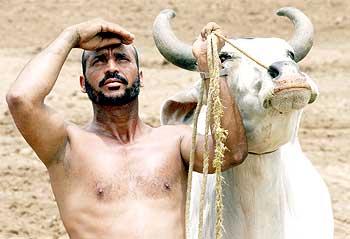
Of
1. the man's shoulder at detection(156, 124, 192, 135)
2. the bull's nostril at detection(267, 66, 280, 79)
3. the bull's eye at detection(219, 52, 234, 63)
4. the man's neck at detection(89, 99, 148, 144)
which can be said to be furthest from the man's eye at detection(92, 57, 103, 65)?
the bull's nostril at detection(267, 66, 280, 79)

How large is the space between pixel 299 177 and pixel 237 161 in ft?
2.33

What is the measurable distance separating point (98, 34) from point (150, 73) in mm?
7454

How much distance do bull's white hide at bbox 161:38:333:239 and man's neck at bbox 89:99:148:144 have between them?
420mm

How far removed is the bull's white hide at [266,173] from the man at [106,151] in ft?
0.71

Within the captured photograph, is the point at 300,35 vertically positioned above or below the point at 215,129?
above

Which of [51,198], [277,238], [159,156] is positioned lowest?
[51,198]

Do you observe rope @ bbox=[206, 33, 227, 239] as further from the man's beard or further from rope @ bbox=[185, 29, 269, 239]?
the man's beard

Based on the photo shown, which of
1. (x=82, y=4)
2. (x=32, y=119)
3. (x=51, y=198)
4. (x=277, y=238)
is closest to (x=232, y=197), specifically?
(x=277, y=238)

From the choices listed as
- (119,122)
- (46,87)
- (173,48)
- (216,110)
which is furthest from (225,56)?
(46,87)

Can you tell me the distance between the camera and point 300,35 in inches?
248

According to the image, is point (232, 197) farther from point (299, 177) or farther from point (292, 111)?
point (292, 111)

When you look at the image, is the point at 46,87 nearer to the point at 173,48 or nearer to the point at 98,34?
the point at 98,34

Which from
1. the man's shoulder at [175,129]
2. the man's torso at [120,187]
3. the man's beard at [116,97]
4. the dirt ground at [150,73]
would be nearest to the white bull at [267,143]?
the man's shoulder at [175,129]

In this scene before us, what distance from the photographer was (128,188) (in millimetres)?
5676
